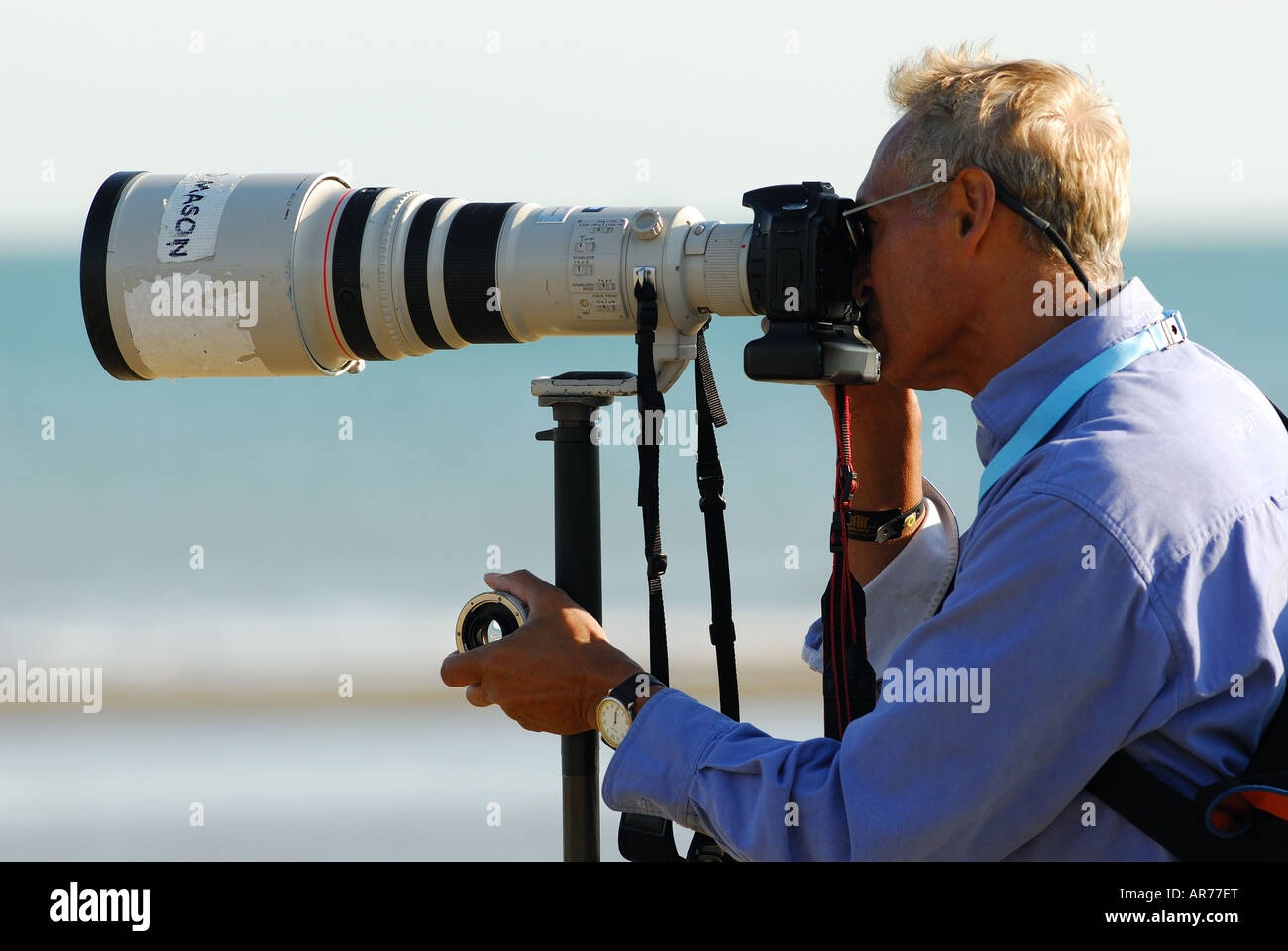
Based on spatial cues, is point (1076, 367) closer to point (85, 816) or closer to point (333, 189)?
point (333, 189)

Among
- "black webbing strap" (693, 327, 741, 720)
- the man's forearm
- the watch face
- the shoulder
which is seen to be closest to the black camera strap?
"black webbing strap" (693, 327, 741, 720)

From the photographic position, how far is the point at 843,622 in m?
1.68

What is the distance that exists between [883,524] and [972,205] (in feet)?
2.00

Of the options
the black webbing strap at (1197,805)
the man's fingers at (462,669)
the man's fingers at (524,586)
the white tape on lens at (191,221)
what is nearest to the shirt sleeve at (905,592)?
the man's fingers at (524,586)

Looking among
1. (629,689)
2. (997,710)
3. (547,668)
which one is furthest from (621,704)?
(997,710)

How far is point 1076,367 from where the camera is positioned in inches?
54.8

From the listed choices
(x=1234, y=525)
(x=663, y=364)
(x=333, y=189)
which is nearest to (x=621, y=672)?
(x=663, y=364)

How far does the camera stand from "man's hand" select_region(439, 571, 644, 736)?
1.62 meters

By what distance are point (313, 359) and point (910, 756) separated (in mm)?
1059

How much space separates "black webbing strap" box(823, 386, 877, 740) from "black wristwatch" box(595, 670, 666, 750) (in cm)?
25

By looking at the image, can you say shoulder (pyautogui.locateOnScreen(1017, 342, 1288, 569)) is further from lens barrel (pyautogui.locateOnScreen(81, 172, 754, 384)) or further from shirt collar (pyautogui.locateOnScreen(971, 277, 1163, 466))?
lens barrel (pyautogui.locateOnScreen(81, 172, 754, 384))

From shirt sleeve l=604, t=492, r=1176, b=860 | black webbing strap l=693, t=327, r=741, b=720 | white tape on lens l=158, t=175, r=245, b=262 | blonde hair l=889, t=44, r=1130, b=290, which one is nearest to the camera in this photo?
shirt sleeve l=604, t=492, r=1176, b=860

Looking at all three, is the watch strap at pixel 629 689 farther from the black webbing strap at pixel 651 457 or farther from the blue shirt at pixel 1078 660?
the blue shirt at pixel 1078 660

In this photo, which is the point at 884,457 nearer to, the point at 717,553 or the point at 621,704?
the point at 717,553
